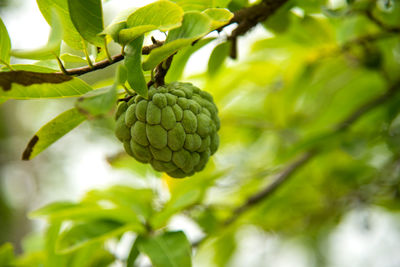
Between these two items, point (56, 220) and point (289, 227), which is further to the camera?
point (289, 227)

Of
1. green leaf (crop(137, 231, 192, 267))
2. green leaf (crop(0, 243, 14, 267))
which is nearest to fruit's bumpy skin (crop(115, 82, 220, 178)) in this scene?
green leaf (crop(137, 231, 192, 267))

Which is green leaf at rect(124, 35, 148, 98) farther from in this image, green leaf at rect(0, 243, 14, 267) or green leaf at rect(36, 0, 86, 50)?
green leaf at rect(0, 243, 14, 267)

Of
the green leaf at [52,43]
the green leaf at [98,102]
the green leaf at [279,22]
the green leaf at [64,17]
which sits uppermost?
the green leaf at [52,43]

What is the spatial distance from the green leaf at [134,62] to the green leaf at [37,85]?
12 centimetres

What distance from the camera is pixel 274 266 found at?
11.6 ft

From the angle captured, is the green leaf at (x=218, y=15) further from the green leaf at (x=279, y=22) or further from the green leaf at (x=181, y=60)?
the green leaf at (x=279, y=22)

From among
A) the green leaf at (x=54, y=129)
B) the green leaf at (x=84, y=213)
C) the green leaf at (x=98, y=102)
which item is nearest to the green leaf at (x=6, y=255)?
the green leaf at (x=84, y=213)

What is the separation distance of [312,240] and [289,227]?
1170 mm

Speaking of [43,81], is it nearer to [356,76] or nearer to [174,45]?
[174,45]

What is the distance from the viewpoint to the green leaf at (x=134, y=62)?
873mm

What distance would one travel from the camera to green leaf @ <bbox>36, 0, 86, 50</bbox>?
92cm

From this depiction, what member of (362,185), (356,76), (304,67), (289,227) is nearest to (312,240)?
(289,227)

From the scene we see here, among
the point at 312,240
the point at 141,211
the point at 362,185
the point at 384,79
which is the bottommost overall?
the point at 312,240

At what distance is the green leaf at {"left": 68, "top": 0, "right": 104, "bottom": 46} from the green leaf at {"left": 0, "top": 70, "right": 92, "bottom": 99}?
0.35ft
